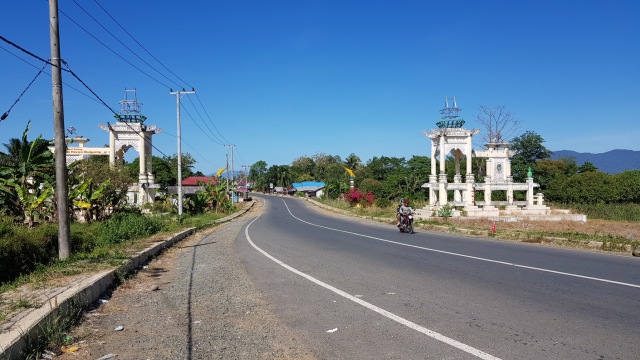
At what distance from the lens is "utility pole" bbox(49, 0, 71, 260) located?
34.2ft

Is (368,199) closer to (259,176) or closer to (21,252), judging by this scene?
(21,252)

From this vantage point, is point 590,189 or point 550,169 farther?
point 550,169

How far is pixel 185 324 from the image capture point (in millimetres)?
6285

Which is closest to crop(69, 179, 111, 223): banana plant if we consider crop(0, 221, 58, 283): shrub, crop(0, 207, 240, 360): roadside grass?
crop(0, 207, 240, 360): roadside grass

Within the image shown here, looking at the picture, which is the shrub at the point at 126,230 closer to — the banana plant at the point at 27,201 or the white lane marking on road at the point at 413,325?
the banana plant at the point at 27,201

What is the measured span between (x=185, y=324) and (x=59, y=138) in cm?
645

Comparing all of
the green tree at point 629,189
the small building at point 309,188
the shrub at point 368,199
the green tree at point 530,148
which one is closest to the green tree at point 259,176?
the small building at point 309,188

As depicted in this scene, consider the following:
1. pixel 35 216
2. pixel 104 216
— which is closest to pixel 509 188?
pixel 104 216

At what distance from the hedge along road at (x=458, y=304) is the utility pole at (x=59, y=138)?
4.26 meters

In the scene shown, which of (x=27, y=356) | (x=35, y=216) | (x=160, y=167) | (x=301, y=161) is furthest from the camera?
(x=301, y=161)

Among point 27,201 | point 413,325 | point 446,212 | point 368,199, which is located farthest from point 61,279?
point 368,199

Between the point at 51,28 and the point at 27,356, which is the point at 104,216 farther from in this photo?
the point at 27,356

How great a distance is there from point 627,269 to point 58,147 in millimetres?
12730

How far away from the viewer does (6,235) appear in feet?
37.1
